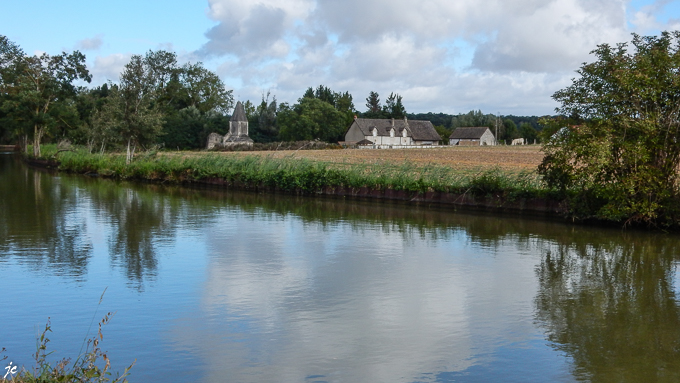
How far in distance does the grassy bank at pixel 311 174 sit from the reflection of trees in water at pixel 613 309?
282 inches

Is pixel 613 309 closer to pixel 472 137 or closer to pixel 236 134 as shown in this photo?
pixel 236 134

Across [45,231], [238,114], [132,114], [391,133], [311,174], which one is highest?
[238,114]

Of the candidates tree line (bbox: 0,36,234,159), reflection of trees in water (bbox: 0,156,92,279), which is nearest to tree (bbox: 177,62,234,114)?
tree line (bbox: 0,36,234,159)

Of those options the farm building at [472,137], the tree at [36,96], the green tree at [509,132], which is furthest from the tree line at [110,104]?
the green tree at [509,132]

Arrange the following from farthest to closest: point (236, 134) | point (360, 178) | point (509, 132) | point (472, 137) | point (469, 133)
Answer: point (509, 132) → point (469, 133) → point (472, 137) → point (236, 134) → point (360, 178)

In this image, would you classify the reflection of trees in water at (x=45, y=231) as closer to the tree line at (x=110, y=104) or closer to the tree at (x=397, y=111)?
the tree line at (x=110, y=104)

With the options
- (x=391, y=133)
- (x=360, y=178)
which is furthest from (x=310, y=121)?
(x=360, y=178)

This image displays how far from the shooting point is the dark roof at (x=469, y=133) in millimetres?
115312

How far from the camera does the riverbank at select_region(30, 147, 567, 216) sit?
73.7 ft

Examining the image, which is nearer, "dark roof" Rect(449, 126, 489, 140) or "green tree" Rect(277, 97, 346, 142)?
"green tree" Rect(277, 97, 346, 142)

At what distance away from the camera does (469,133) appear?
11744cm

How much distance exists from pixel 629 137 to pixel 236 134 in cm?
6926

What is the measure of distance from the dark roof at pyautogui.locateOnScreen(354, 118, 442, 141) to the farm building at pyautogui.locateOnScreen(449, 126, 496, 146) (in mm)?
8278

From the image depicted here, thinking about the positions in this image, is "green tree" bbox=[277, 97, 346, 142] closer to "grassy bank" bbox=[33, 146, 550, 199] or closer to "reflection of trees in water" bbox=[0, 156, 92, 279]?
"grassy bank" bbox=[33, 146, 550, 199]
